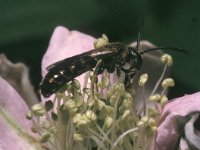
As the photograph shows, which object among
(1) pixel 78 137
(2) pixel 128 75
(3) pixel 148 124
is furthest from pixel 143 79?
(1) pixel 78 137

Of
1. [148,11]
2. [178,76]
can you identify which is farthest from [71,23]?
[178,76]

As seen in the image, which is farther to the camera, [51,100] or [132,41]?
[132,41]

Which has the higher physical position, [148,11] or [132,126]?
[148,11]

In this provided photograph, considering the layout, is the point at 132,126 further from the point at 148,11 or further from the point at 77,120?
the point at 148,11

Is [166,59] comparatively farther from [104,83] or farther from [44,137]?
[44,137]

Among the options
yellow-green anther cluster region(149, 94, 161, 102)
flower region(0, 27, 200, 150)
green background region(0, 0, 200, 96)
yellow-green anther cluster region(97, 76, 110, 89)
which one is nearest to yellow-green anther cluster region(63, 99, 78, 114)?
flower region(0, 27, 200, 150)

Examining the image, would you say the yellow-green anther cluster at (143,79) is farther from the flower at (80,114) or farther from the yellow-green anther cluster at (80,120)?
the yellow-green anther cluster at (80,120)

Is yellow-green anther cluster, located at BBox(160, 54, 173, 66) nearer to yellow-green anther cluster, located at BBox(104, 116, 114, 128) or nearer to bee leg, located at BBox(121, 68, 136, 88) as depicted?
bee leg, located at BBox(121, 68, 136, 88)
